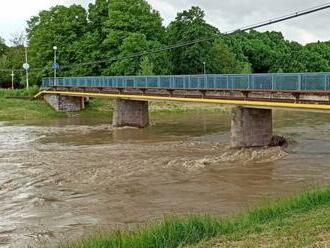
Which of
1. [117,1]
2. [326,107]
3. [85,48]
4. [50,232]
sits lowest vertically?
[50,232]

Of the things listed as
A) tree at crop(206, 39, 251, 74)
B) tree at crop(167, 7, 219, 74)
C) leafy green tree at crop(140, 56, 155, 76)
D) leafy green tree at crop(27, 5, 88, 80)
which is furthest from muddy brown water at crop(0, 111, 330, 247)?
tree at crop(206, 39, 251, 74)

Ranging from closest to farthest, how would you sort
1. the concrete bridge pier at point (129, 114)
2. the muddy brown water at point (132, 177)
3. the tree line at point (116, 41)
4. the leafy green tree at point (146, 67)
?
the muddy brown water at point (132, 177)
the concrete bridge pier at point (129, 114)
the leafy green tree at point (146, 67)
the tree line at point (116, 41)

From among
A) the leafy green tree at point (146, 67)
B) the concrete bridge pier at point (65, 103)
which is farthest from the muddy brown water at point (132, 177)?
the leafy green tree at point (146, 67)

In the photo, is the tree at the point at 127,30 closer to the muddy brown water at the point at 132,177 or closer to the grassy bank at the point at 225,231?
the muddy brown water at the point at 132,177

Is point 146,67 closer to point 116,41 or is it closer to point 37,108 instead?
point 116,41

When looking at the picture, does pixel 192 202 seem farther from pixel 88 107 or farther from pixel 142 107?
pixel 88 107

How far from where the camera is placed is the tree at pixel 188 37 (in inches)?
2920

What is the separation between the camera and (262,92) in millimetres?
26297

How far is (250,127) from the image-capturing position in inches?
1101

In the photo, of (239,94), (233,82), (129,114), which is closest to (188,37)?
(129,114)

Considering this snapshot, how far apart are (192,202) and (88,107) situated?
4475cm

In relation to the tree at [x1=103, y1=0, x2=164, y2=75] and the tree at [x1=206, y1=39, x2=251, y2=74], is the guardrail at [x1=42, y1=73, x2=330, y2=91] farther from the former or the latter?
the tree at [x1=206, y1=39, x2=251, y2=74]

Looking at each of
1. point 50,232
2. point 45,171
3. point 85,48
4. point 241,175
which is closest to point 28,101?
point 85,48

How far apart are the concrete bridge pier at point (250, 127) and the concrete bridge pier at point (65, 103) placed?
3267 cm
